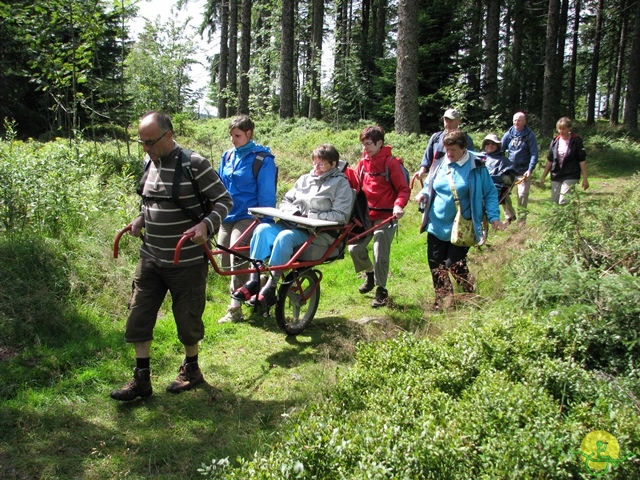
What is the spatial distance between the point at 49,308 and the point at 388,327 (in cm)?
353

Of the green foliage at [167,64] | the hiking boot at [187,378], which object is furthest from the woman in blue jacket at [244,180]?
the green foliage at [167,64]

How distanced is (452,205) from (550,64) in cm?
1535

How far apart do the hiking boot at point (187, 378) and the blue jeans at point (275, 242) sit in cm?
Answer: 123

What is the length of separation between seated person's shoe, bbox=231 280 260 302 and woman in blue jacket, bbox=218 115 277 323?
0.77m

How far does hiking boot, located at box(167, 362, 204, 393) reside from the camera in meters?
4.37

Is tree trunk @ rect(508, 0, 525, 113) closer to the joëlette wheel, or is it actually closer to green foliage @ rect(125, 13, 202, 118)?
green foliage @ rect(125, 13, 202, 118)

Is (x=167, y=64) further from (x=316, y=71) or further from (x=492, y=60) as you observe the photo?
(x=492, y=60)

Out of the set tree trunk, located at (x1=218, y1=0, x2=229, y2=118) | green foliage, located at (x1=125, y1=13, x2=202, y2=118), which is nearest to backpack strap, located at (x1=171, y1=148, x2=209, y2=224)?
green foliage, located at (x1=125, y1=13, x2=202, y2=118)

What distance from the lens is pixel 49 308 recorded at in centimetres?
515

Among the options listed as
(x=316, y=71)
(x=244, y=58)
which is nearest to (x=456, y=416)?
(x=316, y=71)

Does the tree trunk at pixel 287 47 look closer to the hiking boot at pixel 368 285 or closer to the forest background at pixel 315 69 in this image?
the forest background at pixel 315 69

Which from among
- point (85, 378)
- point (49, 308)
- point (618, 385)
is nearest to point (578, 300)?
point (618, 385)

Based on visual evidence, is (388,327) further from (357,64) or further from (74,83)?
(357,64)

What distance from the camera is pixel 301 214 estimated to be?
18.3 ft
